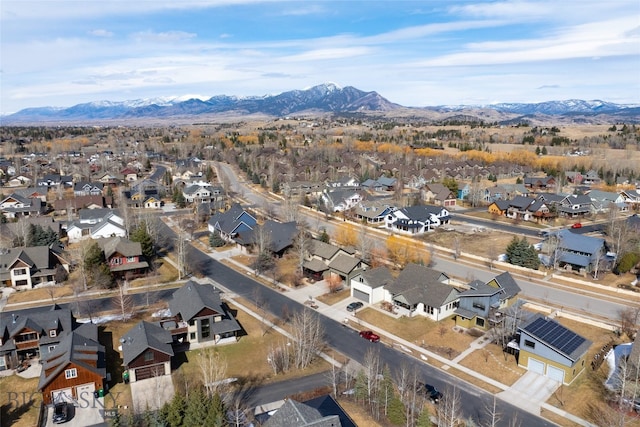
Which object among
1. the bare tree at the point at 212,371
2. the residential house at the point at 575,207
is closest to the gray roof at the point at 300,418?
the bare tree at the point at 212,371

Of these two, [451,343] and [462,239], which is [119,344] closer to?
[451,343]

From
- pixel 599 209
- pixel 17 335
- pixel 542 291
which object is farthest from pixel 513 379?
pixel 599 209

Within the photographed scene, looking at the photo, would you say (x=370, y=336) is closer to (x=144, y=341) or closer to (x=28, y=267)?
(x=144, y=341)

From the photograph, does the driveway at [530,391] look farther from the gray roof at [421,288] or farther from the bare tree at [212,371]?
the bare tree at [212,371]

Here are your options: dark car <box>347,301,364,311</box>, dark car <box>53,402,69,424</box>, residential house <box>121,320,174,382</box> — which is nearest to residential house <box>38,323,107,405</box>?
dark car <box>53,402,69,424</box>

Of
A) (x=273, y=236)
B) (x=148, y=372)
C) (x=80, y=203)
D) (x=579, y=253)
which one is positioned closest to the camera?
(x=148, y=372)

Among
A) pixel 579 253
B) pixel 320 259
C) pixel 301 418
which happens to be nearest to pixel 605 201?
pixel 579 253

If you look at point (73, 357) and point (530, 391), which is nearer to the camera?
point (73, 357)
